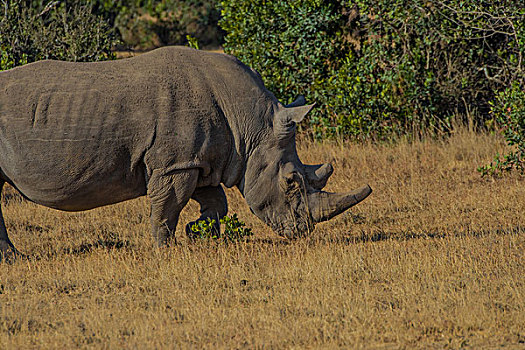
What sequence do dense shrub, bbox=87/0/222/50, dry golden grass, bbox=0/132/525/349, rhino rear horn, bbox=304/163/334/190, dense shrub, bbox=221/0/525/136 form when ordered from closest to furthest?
dry golden grass, bbox=0/132/525/349, rhino rear horn, bbox=304/163/334/190, dense shrub, bbox=221/0/525/136, dense shrub, bbox=87/0/222/50

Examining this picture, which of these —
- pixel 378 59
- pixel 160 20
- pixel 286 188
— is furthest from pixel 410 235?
pixel 160 20

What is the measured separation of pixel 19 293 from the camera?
289 inches

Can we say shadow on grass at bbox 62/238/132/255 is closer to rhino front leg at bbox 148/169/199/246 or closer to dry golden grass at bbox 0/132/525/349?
dry golden grass at bbox 0/132/525/349

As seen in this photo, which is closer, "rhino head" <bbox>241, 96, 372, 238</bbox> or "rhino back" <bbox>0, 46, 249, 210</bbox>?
"rhino back" <bbox>0, 46, 249, 210</bbox>

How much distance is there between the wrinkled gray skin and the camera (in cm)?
783

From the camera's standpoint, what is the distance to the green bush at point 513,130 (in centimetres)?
1195

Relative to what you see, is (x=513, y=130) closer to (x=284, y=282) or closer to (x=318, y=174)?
(x=318, y=174)

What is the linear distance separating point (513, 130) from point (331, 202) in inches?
187

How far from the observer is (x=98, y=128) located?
7863 mm

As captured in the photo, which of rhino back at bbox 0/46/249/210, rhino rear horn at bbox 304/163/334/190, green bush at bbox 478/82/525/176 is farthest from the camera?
green bush at bbox 478/82/525/176

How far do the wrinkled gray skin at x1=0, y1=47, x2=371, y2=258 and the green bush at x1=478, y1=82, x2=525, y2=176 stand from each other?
442 cm

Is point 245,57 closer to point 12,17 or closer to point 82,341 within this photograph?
point 12,17

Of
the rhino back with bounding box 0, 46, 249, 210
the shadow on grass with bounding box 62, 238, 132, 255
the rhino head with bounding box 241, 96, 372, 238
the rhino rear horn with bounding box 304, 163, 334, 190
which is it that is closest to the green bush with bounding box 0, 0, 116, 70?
the shadow on grass with bounding box 62, 238, 132, 255

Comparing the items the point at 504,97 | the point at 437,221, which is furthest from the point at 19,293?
the point at 504,97
